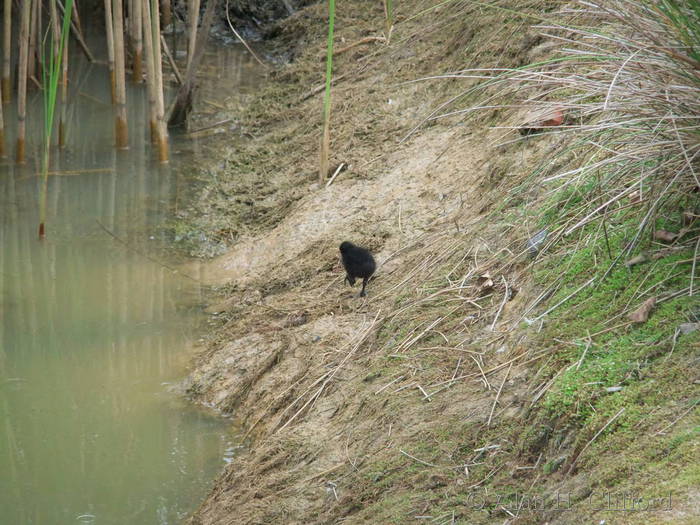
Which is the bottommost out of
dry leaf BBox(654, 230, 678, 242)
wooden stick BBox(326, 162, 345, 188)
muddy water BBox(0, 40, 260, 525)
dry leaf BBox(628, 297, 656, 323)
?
muddy water BBox(0, 40, 260, 525)

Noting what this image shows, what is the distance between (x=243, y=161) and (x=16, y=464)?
431 cm

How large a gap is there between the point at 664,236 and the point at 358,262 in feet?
6.36

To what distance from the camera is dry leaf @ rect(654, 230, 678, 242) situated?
3428 mm

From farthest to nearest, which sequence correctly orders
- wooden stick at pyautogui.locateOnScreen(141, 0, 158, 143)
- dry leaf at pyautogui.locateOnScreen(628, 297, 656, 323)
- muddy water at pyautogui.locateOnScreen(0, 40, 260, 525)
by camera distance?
wooden stick at pyautogui.locateOnScreen(141, 0, 158, 143) → muddy water at pyautogui.locateOnScreen(0, 40, 260, 525) → dry leaf at pyautogui.locateOnScreen(628, 297, 656, 323)

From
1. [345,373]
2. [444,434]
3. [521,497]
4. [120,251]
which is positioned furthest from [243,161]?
[521,497]

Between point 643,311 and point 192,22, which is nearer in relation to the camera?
point 643,311

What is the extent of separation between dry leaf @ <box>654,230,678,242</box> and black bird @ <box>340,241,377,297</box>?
1.84m

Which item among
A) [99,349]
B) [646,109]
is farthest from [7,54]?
[646,109]

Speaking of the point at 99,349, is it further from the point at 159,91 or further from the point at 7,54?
the point at 7,54

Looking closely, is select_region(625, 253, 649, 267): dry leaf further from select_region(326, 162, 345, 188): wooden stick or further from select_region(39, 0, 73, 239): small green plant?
select_region(39, 0, 73, 239): small green plant

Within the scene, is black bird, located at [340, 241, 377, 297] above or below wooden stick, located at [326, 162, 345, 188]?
below

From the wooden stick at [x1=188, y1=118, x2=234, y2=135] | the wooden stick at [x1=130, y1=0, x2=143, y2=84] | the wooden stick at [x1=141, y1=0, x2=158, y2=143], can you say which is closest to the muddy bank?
the wooden stick at [x1=188, y1=118, x2=234, y2=135]

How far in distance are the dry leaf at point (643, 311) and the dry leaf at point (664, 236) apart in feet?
1.15

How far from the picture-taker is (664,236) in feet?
11.3
